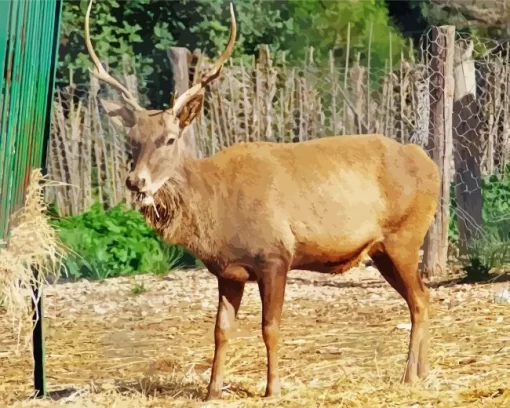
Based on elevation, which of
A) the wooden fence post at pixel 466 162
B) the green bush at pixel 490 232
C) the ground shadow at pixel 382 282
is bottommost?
the ground shadow at pixel 382 282

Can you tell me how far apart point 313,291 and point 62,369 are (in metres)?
3.05

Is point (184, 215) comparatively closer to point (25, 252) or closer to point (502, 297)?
point (25, 252)

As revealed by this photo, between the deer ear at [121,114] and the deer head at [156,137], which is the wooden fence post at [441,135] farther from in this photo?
the deer ear at [121,114]

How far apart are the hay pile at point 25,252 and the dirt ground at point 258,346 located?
3.00 ft

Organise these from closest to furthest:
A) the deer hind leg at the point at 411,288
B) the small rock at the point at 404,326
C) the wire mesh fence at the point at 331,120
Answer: the deer hind leg at the point at 411,288, the small rock at the point at 404,326, the wire mesh fence at the point at 331,120

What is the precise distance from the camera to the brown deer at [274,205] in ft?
21.1

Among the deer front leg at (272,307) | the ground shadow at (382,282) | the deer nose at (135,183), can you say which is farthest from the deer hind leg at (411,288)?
the ground shadow at (382,282)

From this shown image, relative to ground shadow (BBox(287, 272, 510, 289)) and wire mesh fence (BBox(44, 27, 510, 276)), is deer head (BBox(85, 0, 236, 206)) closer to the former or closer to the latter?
ground shadow (BBox(287, 272, 510, 289))

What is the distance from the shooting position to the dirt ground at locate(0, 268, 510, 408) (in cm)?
655

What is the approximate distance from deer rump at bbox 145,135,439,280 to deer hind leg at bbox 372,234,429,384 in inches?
3.2

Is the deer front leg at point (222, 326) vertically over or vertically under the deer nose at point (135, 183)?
under

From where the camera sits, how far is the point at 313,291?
10.2 metres

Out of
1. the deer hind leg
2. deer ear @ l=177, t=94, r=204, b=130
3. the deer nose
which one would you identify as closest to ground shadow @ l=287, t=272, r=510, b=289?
the deer hind leg

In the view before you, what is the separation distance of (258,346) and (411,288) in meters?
1.50
